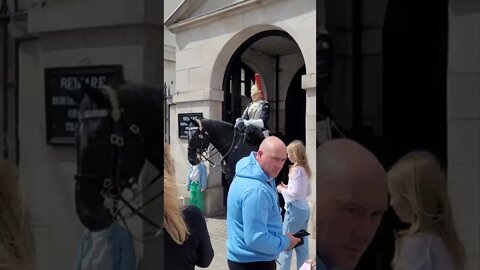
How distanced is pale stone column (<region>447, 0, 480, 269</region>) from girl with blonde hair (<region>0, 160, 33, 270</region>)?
1.13 metres

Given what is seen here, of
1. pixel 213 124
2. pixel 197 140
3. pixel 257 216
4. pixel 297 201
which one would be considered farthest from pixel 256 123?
pixel 257 216

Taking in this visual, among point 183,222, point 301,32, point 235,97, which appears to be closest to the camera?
point 183,222

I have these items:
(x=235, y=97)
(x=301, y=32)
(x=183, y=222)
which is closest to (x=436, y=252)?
(x=183, y=222)

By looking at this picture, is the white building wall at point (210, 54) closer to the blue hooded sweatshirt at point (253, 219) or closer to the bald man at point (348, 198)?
the blue hooded sweatshirt at point (253, 219)

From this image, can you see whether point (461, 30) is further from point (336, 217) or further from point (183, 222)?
point (183, 222)

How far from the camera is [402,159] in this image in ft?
3.73

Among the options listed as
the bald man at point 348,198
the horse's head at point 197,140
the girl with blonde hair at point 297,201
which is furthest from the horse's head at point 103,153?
the horse's head at point 197,140

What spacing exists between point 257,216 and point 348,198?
4.32 feet

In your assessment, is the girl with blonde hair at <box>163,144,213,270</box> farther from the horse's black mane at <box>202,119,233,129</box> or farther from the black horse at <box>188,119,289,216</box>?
the horse's black mane at <box>202,119,233,129</box>

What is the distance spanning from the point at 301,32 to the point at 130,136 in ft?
14.1

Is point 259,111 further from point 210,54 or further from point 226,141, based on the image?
point 210,54

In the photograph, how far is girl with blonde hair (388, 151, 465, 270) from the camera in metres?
1.12

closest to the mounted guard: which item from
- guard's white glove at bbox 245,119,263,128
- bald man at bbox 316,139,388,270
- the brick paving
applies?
guard's white glove at bbox 245,119,263,128

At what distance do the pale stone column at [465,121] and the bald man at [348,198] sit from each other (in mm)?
172
